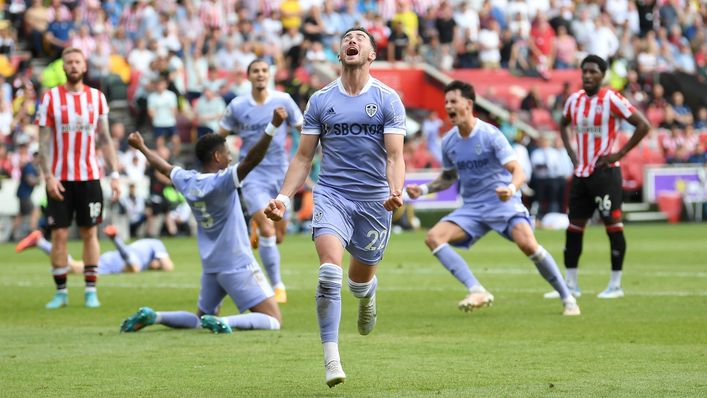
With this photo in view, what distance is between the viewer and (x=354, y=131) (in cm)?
873

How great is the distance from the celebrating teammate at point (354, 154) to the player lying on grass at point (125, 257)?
379 inches

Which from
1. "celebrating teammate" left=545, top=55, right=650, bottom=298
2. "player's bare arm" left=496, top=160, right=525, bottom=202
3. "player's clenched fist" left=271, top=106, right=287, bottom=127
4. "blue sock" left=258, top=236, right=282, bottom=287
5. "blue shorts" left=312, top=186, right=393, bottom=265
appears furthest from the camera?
"blue sock" left=258, top=236, right=282, bottom=287

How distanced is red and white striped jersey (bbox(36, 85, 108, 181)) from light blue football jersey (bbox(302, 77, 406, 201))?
5619 millimetres

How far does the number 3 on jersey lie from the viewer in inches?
440

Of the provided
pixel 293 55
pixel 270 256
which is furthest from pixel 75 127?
pixel 293 55

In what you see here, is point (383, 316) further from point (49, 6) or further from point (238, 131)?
point (49, 6)

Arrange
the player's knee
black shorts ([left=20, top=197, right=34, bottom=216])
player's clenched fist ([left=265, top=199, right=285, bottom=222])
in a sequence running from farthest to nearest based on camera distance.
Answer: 1. black shorts ([left=20, top=197, right=34, bottom=216])
2. the player's knee
3. player's clenched fist ([left=265, top=199, right=285, bottom=222])

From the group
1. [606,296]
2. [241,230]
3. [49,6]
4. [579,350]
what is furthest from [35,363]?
[49,6]

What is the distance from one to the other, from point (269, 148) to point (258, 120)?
13.9 inches

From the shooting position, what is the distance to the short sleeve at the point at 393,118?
8703 mm

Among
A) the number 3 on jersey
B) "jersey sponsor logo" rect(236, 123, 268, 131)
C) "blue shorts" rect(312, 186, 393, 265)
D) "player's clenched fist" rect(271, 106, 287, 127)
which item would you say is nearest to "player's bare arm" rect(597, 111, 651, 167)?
"jersey sponsor logo" rect(236, 123, 268, 131)

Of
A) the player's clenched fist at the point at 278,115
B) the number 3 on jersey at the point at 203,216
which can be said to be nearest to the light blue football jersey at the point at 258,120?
the number 3 on jersey at the point at 203,216

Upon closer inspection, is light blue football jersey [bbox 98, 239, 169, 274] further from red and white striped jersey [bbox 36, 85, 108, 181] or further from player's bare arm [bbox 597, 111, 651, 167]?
player's bare arm [bbox 597, 111, 651, 167]

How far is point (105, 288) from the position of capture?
647 inches
